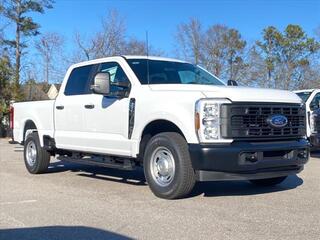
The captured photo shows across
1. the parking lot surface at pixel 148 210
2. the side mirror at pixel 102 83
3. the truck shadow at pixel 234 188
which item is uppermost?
the side mirror at pixel 102 83

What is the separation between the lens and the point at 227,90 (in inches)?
285

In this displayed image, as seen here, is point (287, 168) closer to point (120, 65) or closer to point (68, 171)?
point (120, 65)

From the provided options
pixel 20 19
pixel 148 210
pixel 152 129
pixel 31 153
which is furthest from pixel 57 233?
pixel 20 19

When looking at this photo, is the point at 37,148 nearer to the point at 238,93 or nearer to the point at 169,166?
the point at 169,166

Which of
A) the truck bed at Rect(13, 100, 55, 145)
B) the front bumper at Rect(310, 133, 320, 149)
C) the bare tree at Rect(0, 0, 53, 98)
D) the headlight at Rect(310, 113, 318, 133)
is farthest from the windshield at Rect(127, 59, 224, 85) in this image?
the bare tree at Rect(0, 0, 53, 98)

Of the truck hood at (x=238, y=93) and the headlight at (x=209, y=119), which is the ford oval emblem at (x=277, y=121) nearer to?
the truck hood at (x=238, y=93)

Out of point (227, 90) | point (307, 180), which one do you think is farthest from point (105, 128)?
point (307, 180)

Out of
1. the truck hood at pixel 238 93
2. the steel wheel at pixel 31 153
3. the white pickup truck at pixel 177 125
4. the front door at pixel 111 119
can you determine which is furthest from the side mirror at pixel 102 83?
the steel wheel at pixel 31 153

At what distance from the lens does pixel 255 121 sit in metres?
7.25

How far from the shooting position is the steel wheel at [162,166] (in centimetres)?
751

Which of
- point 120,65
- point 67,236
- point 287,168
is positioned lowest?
point 67,236

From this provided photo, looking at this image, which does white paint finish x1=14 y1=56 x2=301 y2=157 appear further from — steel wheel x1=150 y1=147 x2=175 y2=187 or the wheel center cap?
the wheel center cap

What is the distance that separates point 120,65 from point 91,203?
96.3 inches

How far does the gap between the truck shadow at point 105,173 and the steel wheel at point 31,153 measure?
44 cm
